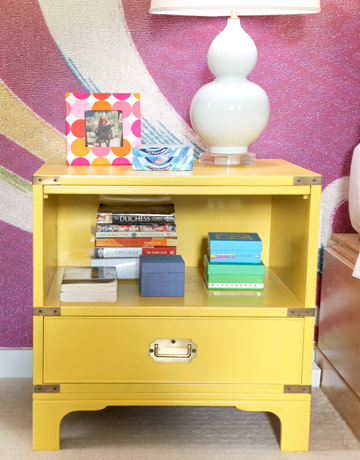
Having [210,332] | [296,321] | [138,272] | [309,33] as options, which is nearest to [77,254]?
[138,272]

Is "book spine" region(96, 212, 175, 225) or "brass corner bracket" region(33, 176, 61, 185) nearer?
"brass corner bracket" region(33, 176, 61, 185)

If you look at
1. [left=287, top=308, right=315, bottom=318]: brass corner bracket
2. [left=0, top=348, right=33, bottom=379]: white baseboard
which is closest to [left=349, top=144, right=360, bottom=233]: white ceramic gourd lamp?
[left=287, top=308, right=315, bottom=318]: brass corner bracket

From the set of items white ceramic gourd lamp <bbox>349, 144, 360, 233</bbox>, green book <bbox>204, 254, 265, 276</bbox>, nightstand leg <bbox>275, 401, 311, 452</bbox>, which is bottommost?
nightstand leg <bbox>275, 401, 311, 452</bbox>

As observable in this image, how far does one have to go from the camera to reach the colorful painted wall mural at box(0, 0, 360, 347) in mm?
1780

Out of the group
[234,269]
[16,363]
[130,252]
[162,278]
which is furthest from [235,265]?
[16,363]

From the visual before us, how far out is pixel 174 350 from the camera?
4.92 ft

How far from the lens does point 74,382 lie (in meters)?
1.50

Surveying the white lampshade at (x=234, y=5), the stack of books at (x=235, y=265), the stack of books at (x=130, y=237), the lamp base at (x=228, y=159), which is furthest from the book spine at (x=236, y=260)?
the white lampshade at (x=234, y=5)

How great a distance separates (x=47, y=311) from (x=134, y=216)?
36 cm

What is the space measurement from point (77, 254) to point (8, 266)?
24 centimetres

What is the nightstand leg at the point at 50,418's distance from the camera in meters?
1.49

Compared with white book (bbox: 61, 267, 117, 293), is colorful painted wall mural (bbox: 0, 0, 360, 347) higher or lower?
higher

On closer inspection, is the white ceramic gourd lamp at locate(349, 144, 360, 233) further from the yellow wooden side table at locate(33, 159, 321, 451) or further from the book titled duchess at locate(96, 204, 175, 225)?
the book titled duchess at locate(96, 204, 175, 225)

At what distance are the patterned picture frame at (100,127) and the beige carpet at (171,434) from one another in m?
0.68
